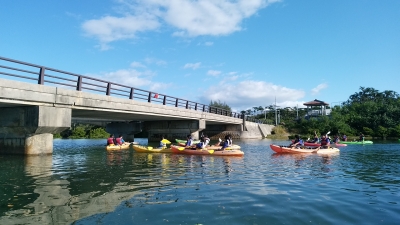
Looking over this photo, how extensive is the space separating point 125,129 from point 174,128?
650 centimetres

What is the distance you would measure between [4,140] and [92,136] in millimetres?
50115

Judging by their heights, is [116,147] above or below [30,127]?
below

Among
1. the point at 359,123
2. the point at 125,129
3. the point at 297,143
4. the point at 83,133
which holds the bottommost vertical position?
the point at 297,143

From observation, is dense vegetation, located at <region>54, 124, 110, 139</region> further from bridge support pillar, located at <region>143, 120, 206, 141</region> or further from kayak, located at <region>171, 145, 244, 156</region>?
kayak, located at <region>171, 145, 244, 156</region>

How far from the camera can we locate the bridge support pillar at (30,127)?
17.0m

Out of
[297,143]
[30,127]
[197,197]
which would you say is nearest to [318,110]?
[297,143]

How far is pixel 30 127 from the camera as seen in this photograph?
17.0 metres

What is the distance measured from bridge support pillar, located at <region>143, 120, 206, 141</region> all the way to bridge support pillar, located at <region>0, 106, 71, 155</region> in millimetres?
19781

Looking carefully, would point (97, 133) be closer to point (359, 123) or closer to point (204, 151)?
point (204, 151)

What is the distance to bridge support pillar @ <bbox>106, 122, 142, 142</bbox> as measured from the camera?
3853cm

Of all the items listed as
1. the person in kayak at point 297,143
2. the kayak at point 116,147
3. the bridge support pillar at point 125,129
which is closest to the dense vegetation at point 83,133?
the bridge support pillar at point 125,129

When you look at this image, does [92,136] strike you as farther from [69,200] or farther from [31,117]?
[69,200]

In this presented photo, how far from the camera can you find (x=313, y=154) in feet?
73.1

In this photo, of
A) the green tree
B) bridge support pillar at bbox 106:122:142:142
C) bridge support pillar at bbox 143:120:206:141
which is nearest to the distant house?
bridge support pillar at bbox 143:120:206:141
